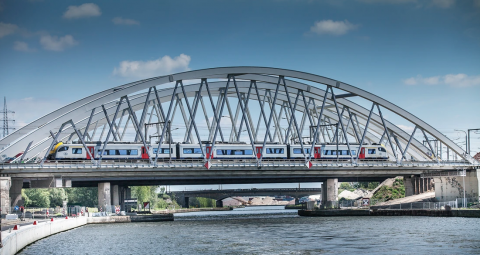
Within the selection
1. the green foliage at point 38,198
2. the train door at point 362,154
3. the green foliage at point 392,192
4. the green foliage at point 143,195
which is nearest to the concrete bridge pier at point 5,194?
the train door at point 362,154

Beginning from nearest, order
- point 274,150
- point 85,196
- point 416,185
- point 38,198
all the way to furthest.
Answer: point 274,150
point 416,185
point 38,198
point 85,196

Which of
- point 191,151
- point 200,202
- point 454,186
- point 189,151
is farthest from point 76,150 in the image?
point 200,202

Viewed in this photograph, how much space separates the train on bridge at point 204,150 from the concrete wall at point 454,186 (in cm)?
1328

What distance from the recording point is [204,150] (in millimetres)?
90062

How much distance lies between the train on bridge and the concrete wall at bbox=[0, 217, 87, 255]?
655 inches

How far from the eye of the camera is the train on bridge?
278ft

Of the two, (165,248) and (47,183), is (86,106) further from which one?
(165,248)

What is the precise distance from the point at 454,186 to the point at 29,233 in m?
68.9

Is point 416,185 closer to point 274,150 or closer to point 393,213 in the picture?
point 393,213

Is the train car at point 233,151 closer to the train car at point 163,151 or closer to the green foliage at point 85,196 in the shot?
the train car at point 163,151

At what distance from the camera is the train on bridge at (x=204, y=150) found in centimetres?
8481

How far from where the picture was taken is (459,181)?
303 ft

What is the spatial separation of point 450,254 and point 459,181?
203ft

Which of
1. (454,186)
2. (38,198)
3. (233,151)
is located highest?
(233,151)
